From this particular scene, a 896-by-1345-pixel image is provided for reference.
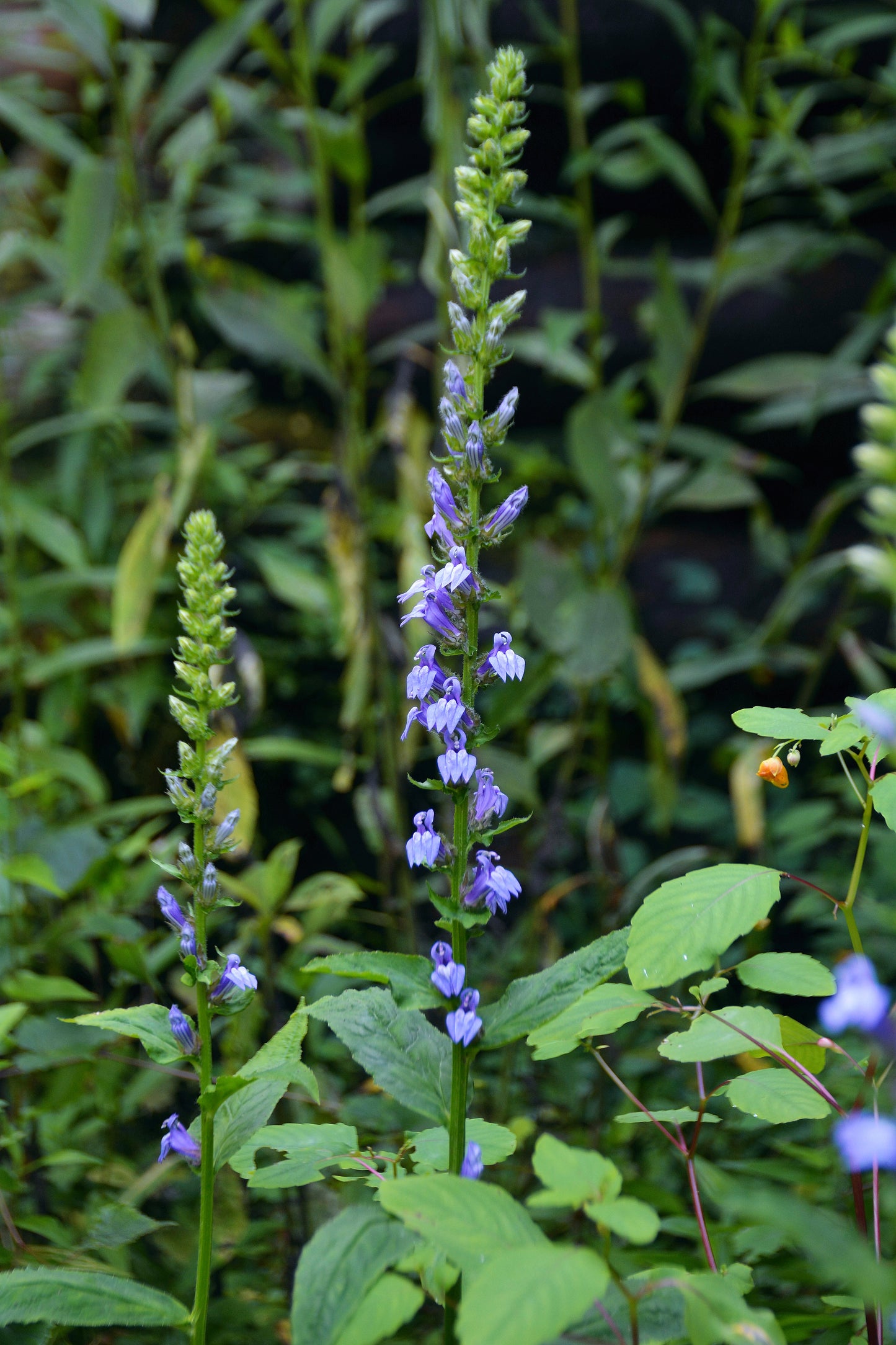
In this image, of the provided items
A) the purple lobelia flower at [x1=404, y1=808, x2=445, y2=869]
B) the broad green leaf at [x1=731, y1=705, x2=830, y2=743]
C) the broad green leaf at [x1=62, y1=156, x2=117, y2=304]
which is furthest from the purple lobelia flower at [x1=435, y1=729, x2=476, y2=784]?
the broad green leaf at [x1=62, y1=156, x2=117, y2=304]

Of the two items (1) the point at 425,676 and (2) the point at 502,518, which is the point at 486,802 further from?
(2) the point at 502,518

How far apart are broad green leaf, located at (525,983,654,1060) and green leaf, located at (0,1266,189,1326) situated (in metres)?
0.40

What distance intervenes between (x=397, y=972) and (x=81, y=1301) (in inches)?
15.0

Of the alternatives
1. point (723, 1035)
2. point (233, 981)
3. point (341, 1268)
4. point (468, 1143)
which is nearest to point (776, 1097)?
point (723, 1035)

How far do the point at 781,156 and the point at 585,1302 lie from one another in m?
2.52

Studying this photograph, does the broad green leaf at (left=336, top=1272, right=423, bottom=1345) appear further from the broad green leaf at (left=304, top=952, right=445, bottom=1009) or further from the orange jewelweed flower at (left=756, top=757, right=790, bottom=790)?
the orange jewelweed flower at (left=756, top=757, right=790, bottom=790)

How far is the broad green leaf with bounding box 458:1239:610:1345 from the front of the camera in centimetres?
55

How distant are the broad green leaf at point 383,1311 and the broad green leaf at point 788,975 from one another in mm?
373

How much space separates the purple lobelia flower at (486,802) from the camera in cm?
88

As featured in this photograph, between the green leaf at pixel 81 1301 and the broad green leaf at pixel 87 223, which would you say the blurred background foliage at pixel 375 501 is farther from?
the green leaf at pixel 81 1301

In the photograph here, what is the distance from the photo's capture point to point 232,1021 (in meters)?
1.61

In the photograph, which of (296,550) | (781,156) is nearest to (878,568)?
(781,156)

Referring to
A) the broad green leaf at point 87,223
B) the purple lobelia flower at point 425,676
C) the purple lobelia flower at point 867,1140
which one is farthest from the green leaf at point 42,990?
the broad green leaf at point 87,223

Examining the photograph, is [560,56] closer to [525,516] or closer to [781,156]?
[781,156]
